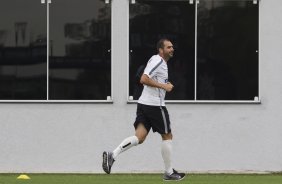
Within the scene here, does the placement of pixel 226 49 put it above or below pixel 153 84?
above

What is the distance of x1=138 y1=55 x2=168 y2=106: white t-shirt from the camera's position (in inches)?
558

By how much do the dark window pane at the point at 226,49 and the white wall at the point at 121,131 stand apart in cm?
27

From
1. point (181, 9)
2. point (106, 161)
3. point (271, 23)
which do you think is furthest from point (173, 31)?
point (106, 161)

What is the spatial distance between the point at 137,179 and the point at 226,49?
3.62 meters

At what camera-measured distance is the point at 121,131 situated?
17953 mm

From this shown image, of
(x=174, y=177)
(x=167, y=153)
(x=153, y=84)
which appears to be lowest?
(x=174, y=177)

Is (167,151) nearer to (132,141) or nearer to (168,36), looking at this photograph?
(132,141)

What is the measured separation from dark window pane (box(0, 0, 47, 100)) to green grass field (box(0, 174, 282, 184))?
1.75 metres

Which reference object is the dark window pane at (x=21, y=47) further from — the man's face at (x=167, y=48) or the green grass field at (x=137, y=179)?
the man's face at (x=167, y=48)

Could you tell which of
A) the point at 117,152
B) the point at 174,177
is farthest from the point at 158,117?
the point at 174,177

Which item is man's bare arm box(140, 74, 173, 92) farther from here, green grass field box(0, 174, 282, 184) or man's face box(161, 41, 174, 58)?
green grass field box(0, 174, 282, 184)

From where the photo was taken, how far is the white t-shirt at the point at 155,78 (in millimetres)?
14164

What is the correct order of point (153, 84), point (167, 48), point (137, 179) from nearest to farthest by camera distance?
point (153, 84) → point (167, 48) → point (137, 179)

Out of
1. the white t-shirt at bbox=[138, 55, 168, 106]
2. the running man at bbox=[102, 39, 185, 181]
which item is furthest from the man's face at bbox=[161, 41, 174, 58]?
the white t-shirt at bbox=[138, 55, 168, 106]
